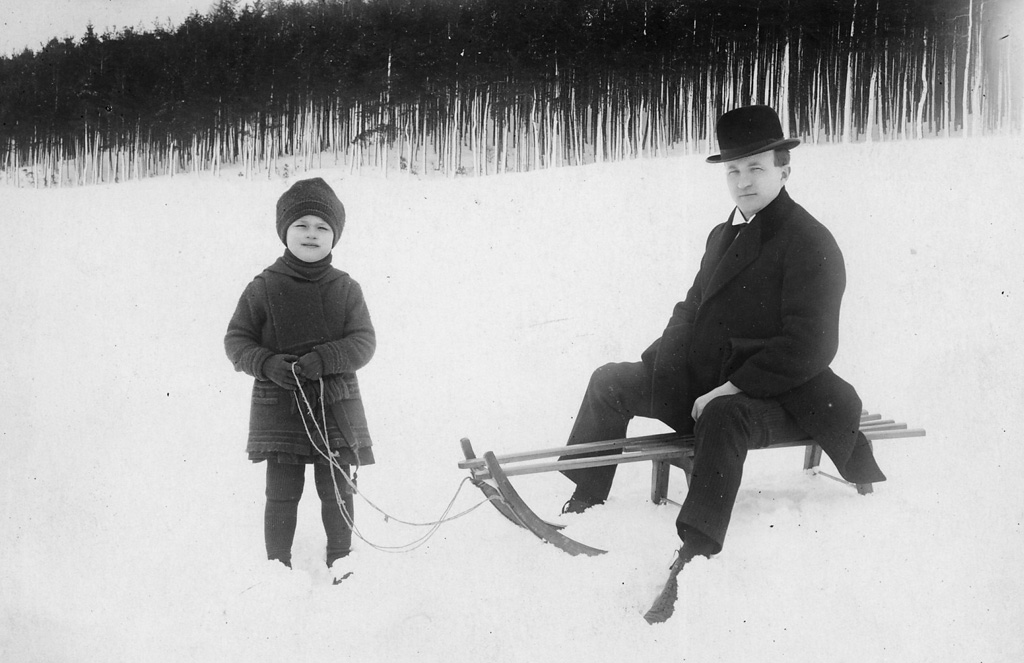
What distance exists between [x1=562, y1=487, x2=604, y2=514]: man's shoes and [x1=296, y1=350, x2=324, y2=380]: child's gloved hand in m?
0.91

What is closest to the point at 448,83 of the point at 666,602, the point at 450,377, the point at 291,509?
the point at 450,377

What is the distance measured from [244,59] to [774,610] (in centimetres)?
238

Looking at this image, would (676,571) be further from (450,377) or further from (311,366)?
(311,366)

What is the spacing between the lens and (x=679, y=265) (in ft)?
7.93

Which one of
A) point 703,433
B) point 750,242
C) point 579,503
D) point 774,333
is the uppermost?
point 750,242

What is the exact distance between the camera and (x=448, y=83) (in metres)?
2.42

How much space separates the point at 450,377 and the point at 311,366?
51 cm

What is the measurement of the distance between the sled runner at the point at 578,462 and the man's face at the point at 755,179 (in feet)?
2.41

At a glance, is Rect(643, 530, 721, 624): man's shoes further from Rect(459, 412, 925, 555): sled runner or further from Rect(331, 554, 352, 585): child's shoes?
Rect(331, 554, 352, 585): child's shoes

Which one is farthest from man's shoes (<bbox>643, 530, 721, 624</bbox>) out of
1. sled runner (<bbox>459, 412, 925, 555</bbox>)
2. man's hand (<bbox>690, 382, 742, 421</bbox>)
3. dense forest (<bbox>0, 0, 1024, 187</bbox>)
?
dense forest (<bbox>0, 0, 1024, 187</bbox>)

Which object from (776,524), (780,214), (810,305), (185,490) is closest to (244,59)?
(185,490)

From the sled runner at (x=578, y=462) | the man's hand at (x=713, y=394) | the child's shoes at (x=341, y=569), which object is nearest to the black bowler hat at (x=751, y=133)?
the man's hand at (x=713, y=394)

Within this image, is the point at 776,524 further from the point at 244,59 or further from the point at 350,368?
the point at 244,59

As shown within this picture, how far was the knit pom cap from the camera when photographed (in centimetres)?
210
